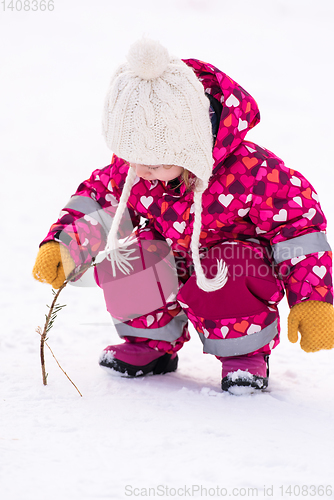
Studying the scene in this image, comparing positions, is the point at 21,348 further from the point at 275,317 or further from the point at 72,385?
the point at 275,317

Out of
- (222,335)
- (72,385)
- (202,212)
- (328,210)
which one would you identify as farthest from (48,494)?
(328,210)

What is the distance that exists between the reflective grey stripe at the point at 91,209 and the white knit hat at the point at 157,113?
0.87ft

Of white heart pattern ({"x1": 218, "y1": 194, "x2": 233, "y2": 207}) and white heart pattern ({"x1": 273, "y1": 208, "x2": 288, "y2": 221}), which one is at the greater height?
white heart pattern ({"x1": 218, "y1": 194, "x2": 233, "y2": 207})

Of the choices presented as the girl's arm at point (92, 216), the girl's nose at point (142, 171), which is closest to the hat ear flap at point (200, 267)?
the girl's nose at point (142, 171)

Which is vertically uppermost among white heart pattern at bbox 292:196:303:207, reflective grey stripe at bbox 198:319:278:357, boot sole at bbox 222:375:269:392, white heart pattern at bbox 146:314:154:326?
white heart pattern at bbox 292:196:303:207

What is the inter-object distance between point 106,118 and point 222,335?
1.62 feet

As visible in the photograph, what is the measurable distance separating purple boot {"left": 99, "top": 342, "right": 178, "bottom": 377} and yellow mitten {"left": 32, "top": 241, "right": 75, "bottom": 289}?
20 centimetres

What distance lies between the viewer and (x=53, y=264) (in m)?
1.05

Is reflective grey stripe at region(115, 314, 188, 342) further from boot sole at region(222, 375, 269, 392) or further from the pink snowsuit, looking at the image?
boot sole at region(222, 375, 269, 392)

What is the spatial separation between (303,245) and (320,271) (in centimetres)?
6

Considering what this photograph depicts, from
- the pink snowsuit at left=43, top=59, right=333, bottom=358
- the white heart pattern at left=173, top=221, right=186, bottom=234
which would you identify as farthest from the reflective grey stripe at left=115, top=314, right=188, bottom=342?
the white heart pattern at left=173, top=221, right=186, bottom=234

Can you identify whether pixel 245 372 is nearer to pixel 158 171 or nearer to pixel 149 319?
pixel 149 319

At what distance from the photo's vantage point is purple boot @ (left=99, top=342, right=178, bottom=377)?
3.64 feet

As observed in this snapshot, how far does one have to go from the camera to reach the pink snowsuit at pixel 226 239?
987 mm
